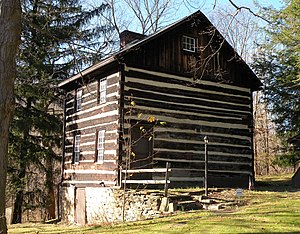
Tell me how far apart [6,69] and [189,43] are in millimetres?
12660

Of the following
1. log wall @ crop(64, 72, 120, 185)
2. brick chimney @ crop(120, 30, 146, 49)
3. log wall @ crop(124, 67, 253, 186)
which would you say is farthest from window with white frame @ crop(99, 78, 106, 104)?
brick chimney @ crop(120, 30, 146, 49)

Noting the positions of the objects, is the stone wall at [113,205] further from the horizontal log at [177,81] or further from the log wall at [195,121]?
the horizontal log at [177,81]

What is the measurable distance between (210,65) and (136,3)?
1585cm

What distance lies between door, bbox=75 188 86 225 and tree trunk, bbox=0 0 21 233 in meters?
11.0

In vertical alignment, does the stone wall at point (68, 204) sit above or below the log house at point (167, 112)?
below

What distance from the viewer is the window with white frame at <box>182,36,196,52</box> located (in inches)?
714

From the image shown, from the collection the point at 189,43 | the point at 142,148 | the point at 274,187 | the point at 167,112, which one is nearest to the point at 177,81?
the point at 167,112

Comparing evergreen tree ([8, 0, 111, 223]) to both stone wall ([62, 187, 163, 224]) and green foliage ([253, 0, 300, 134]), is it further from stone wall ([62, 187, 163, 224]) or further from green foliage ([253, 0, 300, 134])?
green foliage ([253, 0, 300, 134])

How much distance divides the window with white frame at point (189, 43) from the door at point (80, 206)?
804 cm

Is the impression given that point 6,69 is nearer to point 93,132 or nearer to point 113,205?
point 113,205

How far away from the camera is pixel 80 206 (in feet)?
59.1

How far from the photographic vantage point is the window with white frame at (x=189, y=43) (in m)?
18.1

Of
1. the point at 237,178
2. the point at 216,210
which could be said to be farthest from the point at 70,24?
the point at 216,210

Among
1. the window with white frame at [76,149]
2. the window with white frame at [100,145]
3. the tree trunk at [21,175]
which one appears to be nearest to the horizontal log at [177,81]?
the window with white frame at [100,145]
